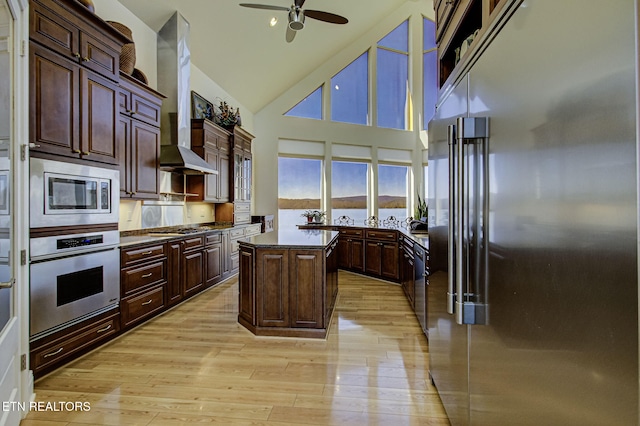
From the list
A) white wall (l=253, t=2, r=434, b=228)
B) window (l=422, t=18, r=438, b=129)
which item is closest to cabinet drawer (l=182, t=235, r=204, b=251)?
white wall (l=253, t=2, r=434, b=228)

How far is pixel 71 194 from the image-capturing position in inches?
103

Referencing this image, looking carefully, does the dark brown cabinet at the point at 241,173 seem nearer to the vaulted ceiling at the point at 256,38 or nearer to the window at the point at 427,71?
the vaulted ceiling at the point at 256,38

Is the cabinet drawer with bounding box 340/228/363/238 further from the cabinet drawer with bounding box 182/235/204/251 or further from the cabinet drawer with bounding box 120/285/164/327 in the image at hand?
the cabinet drawer with bounding box 120/285/164/327

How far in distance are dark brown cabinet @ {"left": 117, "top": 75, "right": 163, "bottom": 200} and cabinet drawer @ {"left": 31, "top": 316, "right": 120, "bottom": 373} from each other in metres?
1.35

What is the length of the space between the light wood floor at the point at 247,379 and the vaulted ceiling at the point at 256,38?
393 centimetres

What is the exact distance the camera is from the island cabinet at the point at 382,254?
5410 mm

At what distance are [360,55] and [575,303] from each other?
333 inches

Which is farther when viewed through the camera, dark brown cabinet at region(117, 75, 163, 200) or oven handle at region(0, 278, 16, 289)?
dark brown cabinet at region(117, 75, 163, 200)

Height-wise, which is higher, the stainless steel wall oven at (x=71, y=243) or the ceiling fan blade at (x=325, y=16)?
the ceiling fan blade at (x=325, y=16)

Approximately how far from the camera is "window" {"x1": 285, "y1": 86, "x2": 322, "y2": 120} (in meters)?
7.81

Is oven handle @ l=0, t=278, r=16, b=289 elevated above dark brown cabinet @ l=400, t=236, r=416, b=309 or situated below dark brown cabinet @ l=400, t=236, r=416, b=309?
above

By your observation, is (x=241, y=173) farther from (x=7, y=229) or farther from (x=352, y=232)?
(x=7, y=229)

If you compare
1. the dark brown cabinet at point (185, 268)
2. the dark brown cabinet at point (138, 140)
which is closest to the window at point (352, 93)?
the dark brown cabinet at point (138, 140)

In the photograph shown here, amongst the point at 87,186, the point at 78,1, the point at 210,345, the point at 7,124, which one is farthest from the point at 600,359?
the point at 78,1
